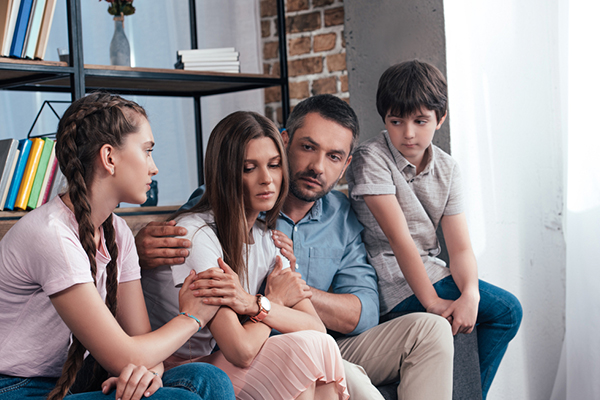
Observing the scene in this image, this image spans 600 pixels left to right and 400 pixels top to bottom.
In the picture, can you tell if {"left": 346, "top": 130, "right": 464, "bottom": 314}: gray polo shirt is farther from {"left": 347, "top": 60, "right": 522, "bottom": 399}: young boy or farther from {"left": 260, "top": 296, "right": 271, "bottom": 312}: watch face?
→ {"left": 260, "top": 296, "right": 271, "bottom": 312}: watch face

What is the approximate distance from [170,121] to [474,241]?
1.74 m

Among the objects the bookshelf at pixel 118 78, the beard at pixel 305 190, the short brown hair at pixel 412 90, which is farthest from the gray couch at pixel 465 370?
the bookshelf at pixel 118 78

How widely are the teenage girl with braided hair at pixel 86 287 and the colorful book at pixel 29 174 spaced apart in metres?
0.79

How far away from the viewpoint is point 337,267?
1.68 meters

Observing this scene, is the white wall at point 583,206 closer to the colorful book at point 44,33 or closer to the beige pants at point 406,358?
the beige pants at point 406,358

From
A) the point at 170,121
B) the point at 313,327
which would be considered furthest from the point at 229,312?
the point at 170,121

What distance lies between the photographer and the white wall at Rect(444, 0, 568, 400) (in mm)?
1941

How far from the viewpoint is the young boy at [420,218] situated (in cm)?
163

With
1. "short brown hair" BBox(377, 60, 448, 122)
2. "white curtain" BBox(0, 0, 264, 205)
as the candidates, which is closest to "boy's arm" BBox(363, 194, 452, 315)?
"short brown hair" BBox(377, 60, 448, 122)

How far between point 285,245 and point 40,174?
914 millimetres

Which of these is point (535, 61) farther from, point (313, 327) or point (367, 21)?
point (313, 327)

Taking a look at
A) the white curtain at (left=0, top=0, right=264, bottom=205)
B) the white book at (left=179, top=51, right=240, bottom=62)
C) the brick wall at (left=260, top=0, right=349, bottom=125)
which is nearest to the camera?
the white book at (left=179, top=51, right=240, bottom=62)

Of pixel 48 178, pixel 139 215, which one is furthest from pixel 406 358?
pixel 48 178

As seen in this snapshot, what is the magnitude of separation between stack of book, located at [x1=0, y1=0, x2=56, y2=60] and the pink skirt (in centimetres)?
117
